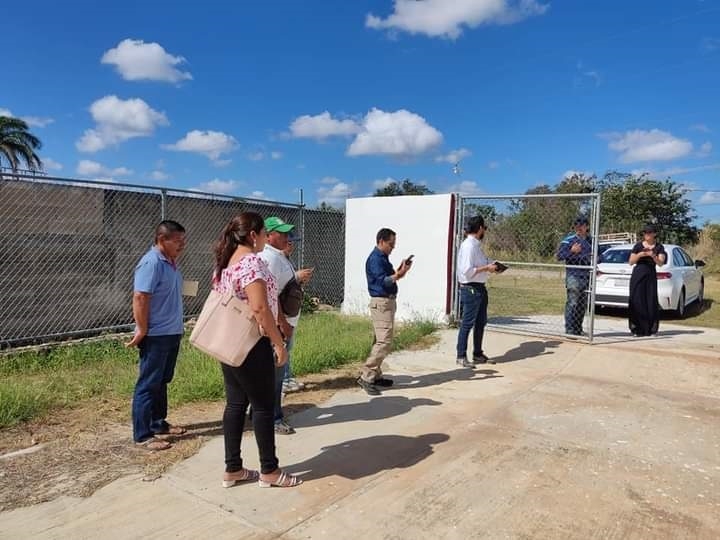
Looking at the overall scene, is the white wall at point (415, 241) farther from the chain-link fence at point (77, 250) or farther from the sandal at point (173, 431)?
the sandal at point (173, 431)

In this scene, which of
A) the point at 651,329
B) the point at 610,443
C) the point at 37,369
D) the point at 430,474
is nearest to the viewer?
the point at 430,474

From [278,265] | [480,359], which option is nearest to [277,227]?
[278,265]

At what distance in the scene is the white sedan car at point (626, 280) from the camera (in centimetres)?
979

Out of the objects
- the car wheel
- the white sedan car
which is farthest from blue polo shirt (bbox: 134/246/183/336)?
the car wheel

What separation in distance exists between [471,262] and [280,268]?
297cm

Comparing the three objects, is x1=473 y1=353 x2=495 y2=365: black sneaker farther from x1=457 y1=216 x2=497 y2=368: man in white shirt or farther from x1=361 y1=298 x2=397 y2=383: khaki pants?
x1=361 y1=298 x2=397 y2=383: khaki pants

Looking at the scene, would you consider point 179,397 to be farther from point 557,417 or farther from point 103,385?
point 557,417

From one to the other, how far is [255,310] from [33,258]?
16.0ft

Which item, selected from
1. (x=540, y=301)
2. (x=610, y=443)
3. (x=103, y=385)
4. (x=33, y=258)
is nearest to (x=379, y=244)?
(x=610, y=443)

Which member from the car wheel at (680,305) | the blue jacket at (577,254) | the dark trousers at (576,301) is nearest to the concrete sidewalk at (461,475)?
the dark trousers at (576,301)

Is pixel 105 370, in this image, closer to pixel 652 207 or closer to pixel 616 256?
pixel 616 256

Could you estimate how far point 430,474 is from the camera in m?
3.39

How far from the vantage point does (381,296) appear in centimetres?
510

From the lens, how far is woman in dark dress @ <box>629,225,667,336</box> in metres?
8.00
